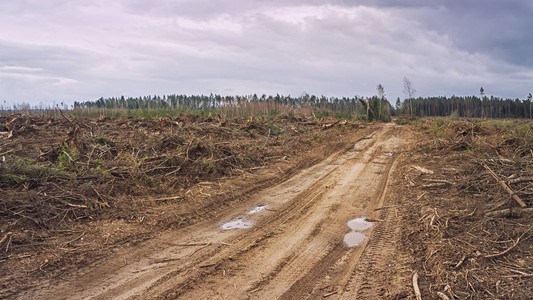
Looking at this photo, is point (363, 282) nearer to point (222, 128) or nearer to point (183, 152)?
point (183, 152)

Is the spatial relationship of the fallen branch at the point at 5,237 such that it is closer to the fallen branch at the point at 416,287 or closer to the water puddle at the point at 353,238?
the water puddle at the point at 353,238

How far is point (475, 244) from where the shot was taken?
4996 millimetres

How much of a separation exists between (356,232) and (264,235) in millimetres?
1550

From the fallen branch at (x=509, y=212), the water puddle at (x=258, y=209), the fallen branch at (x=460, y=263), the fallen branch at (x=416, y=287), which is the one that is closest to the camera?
the fallen branch at (x=416, y=287)

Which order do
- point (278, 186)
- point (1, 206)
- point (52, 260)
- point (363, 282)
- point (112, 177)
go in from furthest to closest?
point (278, 186) < point (112, 177) < point (1, 206) < point (52, 260) < point (363, 282)

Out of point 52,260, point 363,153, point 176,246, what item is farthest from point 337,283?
point 363,153

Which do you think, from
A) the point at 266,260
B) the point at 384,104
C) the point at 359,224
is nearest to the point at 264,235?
the point at 266,260

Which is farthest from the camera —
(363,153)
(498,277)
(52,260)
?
(363,153)

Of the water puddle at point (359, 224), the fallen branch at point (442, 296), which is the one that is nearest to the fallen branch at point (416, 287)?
the fallen branch at point (442, 296)

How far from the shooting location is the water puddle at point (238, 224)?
255 inches

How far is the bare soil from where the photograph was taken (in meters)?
4.25

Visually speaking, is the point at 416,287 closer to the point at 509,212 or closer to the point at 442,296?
the point at 442,296

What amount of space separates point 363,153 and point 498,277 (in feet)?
35.4

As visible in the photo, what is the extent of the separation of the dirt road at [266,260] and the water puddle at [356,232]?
0.17 ft
